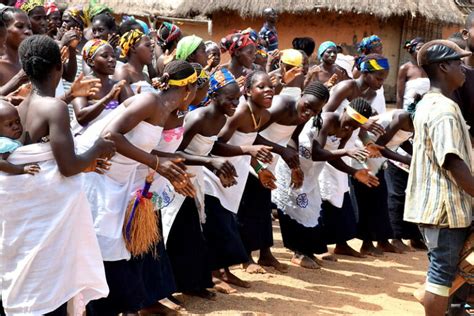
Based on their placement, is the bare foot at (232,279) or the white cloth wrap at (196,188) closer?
the white cloth wrap at (196,188)

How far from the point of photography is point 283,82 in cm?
759

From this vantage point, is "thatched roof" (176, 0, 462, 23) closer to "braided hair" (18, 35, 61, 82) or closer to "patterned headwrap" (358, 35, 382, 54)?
"patterned headwrap" (358, 35, 382, 54)

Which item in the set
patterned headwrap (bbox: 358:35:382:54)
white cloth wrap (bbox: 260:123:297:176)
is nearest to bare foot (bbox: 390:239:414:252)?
white cloth wrap (bbox: 260:123:297:176)

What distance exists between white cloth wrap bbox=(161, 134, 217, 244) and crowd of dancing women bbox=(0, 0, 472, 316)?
1 centimetres

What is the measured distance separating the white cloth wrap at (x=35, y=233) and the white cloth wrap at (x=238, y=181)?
6.72 feet

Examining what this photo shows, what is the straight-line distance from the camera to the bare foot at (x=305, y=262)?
6.91m

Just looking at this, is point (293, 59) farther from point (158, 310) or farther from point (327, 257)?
point (158, 310)

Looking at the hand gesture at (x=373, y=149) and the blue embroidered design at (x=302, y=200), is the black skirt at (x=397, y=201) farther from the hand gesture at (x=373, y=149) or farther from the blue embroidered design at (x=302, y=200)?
the blue embroidered design at (x=302, y=200)

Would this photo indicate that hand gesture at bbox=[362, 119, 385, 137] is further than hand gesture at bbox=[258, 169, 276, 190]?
Yes

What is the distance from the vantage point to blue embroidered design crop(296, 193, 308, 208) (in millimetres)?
6875

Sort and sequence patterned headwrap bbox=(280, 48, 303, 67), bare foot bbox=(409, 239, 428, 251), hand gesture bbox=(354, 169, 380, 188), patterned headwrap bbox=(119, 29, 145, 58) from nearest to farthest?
1. patterned headwrap bbox=(119, 29, 145, 58)
2. hand gesture bbox=(354, 169, 380, 188)
3. patterned headwrap bbox=(280, 48, 303, 67)
4. bare foot bbox=(409, 239, 428, 251)

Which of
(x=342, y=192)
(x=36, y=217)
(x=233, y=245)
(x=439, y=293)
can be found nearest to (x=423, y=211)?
(x=439, y=293)

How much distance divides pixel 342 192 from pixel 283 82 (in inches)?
52.8

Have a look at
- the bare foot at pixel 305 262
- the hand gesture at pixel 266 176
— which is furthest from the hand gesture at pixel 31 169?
the bare foot at pixel 305 262
